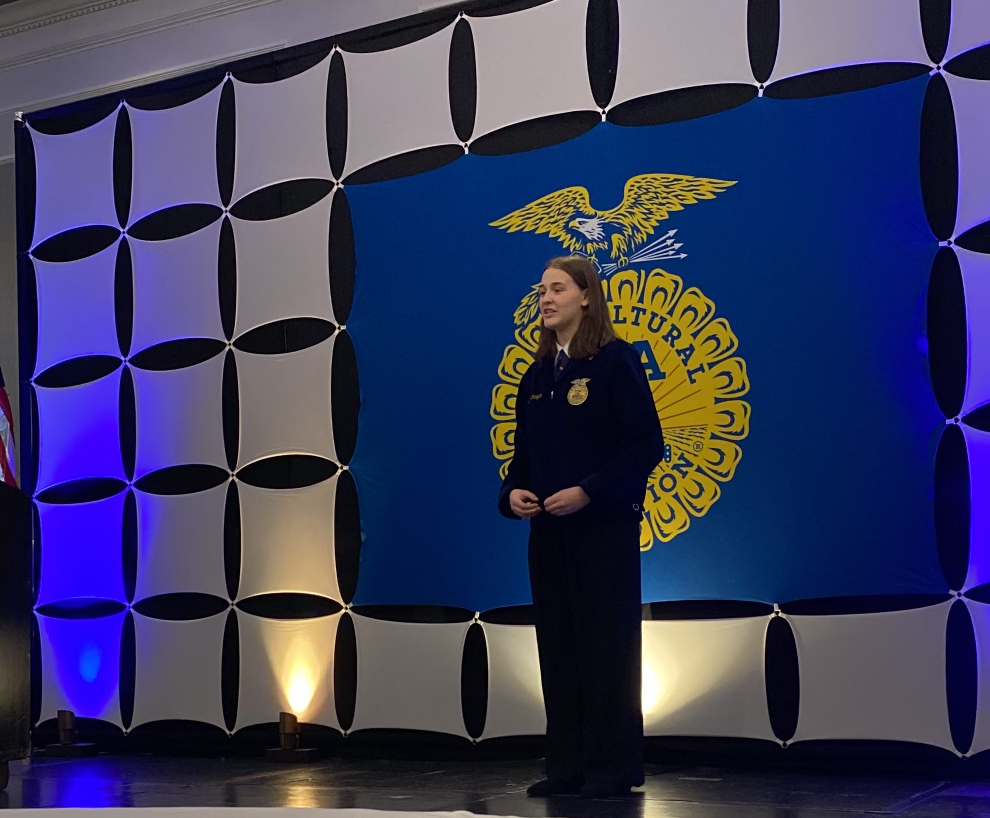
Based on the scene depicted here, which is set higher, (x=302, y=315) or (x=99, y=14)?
(x=99, y=14)

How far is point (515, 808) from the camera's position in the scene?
292 centimetres

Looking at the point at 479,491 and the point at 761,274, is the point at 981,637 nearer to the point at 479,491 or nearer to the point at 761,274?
the point at 761,274

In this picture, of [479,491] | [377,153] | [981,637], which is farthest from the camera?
[377,153]

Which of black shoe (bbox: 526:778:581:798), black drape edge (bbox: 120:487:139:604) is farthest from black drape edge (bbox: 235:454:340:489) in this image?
black shoe (bbox: 526:778:581:798)

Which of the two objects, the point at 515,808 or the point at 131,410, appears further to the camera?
the point at 131,410

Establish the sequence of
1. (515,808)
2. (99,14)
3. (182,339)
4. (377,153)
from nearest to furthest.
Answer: (515,808) < (377,153) < (182,339) < (99,14)

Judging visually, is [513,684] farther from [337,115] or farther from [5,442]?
[337,115]

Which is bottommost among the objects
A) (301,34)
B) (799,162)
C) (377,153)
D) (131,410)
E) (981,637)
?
(981,637)

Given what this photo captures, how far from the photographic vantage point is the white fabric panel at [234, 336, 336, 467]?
15.1 ft

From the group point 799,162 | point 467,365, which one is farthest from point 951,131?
point 467,365

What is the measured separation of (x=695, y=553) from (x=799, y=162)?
1232mm

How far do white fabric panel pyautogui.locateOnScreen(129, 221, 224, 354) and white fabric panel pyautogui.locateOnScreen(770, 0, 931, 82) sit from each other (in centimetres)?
226

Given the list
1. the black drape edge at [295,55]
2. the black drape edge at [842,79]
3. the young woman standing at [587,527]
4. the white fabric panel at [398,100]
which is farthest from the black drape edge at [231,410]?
the black drape edge at [842,79]

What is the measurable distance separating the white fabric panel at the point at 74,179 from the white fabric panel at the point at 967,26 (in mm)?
3242
